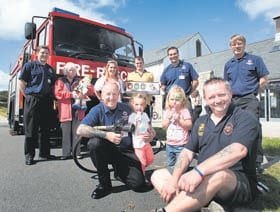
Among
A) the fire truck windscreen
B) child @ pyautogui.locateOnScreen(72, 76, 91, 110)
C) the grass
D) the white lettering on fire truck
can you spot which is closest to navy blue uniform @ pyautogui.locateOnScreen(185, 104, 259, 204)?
the grass

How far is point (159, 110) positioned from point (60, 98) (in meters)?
20.2

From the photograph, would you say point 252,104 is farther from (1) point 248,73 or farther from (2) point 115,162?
(2) point 115,162

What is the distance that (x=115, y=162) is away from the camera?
403 centimetres

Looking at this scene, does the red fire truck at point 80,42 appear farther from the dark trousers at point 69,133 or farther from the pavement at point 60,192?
the pavement at point 60,192

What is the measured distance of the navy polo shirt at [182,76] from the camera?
5.66 m

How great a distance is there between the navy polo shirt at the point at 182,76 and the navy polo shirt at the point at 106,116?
1.74m

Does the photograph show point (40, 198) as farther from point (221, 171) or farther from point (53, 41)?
point (53, 41)

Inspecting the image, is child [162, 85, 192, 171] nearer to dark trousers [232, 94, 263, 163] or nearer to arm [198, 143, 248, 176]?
dark trousers [232, 94, 263, 163]

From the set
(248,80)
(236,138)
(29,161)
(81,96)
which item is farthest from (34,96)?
(236,138)

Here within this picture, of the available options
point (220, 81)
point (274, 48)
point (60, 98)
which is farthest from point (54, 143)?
point (274, 48)

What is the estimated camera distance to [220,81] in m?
2.99

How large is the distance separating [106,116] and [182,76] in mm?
2121

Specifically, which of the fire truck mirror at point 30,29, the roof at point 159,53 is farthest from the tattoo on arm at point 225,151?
the roof at point 159,53

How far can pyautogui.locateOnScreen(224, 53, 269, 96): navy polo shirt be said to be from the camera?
481cm
